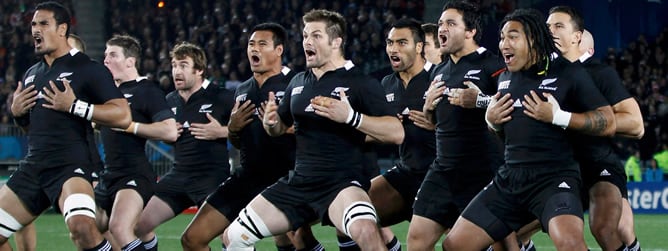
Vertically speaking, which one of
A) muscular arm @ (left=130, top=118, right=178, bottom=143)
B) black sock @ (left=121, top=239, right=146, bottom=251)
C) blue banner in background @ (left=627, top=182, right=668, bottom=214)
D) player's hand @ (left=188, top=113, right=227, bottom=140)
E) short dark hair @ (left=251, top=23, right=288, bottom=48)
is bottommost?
blue banner in background @ (left=627, top=182, right=668, bottom=214)

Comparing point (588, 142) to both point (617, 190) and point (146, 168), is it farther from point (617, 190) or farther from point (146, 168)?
point (146, 168)

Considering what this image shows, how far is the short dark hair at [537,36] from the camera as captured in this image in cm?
773

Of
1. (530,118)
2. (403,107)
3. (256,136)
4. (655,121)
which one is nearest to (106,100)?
(256,136)

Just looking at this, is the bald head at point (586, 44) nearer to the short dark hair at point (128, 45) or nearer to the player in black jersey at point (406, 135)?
the player in black jersey at point (406, 135)

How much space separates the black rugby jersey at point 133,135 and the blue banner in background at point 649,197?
11.7 metres

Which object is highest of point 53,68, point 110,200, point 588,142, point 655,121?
point 53,68

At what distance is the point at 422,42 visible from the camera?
10.2m

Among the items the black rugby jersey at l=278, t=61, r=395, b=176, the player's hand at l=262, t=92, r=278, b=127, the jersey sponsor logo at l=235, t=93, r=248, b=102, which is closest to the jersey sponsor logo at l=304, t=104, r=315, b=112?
the black rugby jersey at l=278, t=61, r=395, b=176

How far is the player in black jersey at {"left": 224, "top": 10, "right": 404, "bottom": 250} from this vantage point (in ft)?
27.0

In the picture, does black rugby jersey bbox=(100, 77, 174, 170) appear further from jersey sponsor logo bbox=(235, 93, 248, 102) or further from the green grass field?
the green grass field

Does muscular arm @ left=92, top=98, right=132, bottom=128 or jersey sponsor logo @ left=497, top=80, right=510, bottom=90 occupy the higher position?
jersey sponsor logo @ left=497, top=80, right=510, bottom=90

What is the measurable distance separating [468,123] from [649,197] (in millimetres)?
12156

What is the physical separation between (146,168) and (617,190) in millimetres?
4116

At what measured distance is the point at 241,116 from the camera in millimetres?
9672
